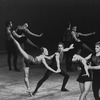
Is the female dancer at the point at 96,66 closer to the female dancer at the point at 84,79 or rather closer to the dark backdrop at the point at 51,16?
the female dancer at the point at 84,79

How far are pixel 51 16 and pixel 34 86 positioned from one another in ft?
34.8

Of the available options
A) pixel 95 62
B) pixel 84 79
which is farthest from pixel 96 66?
pixel 84 79

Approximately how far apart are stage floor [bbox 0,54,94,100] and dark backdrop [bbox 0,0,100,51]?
20.8ft

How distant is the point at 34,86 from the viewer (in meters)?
12.0

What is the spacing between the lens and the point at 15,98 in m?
10.4

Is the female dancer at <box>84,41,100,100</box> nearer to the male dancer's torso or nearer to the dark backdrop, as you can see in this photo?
the male dancer's torso

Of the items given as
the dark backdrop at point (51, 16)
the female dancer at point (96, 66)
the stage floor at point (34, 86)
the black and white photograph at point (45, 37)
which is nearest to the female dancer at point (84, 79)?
the female dancer at point (96, 66)

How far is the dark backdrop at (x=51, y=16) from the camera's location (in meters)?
20.7

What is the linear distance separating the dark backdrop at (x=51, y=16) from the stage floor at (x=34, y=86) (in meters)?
6.34

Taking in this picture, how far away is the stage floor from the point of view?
1055cm

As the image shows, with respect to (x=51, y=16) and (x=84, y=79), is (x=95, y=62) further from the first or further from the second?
(x=51, y=16)

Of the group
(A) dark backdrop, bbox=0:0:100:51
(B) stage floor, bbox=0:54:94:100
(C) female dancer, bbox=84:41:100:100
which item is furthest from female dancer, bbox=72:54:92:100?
(A) dark backdrop, bbox=0:0:100:51

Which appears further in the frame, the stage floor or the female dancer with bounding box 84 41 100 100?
the stage floor

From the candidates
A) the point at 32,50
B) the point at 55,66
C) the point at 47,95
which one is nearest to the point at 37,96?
the point at 47,95
